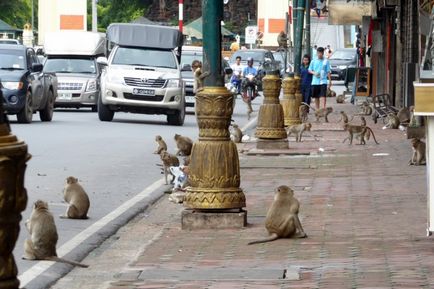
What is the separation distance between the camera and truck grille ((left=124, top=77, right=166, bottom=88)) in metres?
31.4

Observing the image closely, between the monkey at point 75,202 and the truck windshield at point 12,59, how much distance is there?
713 inches

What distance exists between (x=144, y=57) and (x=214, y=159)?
71.1 feet

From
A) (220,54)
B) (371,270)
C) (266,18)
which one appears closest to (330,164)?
(220,54)

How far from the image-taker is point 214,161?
11516 mm

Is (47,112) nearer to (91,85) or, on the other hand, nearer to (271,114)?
(91,85)

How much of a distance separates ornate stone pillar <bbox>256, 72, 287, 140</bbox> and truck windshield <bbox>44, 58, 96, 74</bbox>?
1749 cm

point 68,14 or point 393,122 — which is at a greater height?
point 68,14

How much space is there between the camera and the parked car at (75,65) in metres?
36.8

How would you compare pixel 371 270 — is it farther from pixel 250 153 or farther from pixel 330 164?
pixel 250 153

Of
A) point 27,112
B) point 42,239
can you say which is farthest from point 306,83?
point 42,239

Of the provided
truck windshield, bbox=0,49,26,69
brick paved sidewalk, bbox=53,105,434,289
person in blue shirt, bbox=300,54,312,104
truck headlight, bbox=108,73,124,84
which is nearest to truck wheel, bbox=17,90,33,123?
truck windshield, bbox=0,49,26,69

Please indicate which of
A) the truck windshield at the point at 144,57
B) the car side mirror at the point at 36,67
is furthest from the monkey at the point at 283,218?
the truck windshield at the point at 144,57

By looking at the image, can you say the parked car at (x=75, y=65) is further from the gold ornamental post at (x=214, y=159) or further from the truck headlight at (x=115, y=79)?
the gold ornamental post at (x=214, y=159)

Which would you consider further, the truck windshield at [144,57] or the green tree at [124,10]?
the green tree at [124,10]
